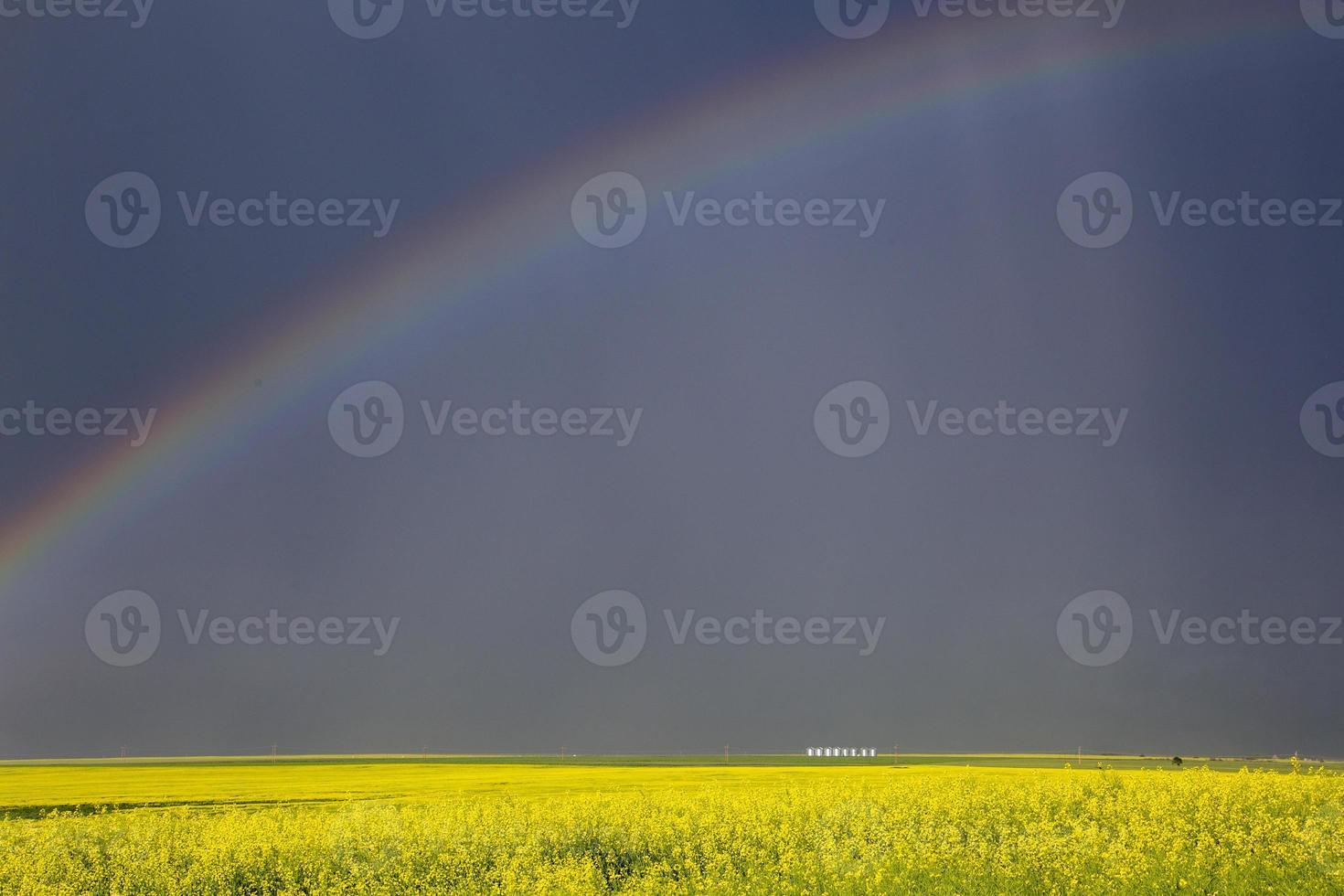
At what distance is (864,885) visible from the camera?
15.7m

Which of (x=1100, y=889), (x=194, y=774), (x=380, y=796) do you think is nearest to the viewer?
(x=1100, y=889)

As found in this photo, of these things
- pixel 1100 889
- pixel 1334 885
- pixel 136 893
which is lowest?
pixel 136 893

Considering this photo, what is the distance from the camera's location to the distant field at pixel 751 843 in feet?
52.7

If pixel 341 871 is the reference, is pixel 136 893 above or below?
below

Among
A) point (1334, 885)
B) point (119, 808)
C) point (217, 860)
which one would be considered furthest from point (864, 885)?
point (119, 808)

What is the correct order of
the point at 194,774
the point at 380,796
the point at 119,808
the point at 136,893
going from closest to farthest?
the point at 136,893, the point at 119,808, the point at 380,796, the point at 194,774

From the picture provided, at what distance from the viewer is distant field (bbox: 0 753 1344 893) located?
1608 cm

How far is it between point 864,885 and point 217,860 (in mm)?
10015

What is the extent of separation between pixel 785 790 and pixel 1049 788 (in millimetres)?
4976

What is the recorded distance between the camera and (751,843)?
17.8 m

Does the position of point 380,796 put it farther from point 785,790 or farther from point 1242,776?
point 1242,776

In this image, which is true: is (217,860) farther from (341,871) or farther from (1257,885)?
(1257,885)

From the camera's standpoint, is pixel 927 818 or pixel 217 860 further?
pixel 927 818

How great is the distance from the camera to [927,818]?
18719 millimetres
